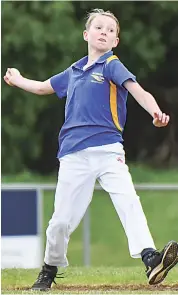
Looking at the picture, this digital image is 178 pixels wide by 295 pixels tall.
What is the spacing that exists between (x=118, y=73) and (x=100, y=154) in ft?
1.74

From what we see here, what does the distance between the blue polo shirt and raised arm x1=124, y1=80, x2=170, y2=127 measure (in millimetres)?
108

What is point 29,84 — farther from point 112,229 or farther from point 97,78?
point 112,229

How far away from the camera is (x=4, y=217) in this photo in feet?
37.7

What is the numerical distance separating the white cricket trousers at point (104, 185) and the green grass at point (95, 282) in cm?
36

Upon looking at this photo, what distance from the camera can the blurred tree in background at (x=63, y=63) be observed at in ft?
79.7

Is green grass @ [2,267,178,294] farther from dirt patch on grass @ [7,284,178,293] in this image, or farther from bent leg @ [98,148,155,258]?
bent leg @ [98,148,155,258]

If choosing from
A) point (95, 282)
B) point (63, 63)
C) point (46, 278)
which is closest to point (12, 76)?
point (46, 278)


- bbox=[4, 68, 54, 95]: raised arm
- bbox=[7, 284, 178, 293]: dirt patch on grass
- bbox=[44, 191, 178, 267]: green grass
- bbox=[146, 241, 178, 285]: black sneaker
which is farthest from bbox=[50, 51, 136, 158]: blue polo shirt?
bbox=[44, 191, 178, 267]: green grass

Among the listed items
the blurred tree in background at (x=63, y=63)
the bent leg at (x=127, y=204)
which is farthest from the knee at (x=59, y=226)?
the blurred tree in background at (x=63, y=63)

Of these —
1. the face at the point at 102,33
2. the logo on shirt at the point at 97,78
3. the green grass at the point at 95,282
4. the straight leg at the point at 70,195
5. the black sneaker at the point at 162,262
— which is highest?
the face at the point at 102,33

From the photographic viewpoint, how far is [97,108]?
6.30 m

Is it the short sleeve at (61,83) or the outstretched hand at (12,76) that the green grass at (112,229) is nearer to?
the outstretched hand at (12,76)

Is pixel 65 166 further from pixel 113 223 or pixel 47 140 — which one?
pixel 47 140

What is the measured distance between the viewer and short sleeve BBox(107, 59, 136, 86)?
6.16 m
